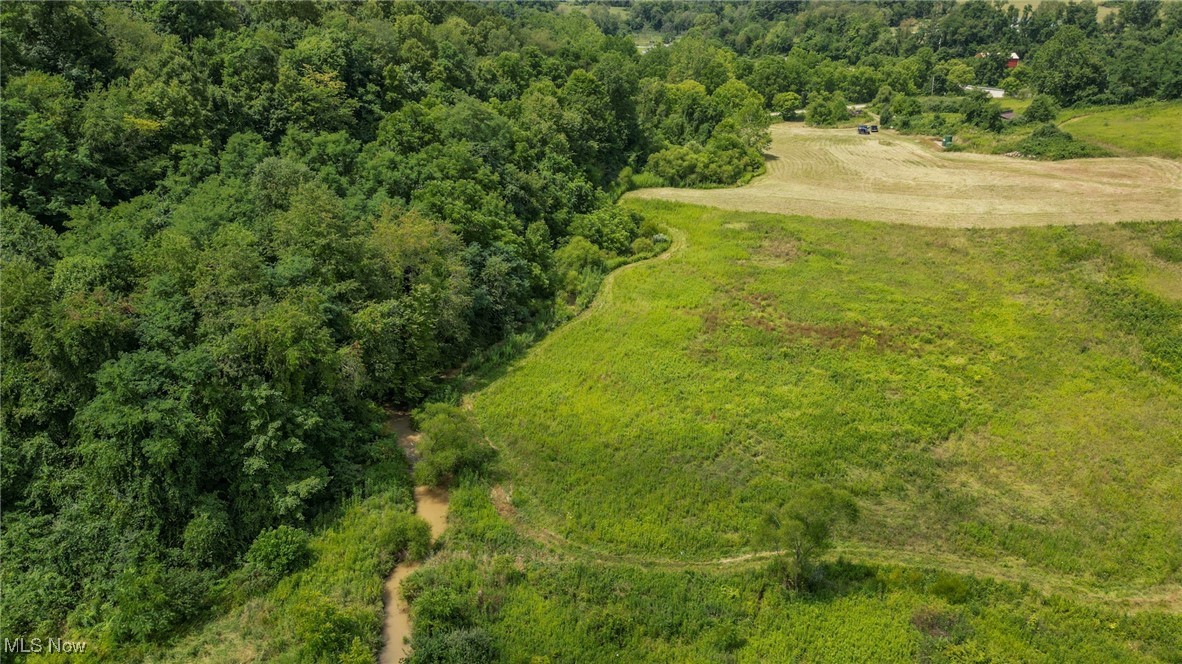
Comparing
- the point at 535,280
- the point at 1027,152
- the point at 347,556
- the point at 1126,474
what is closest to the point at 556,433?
the point at 347,556

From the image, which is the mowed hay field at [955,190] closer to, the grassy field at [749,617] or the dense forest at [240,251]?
the dense forest at [240,251]

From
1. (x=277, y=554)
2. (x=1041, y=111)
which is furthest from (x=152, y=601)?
(x=1041, y=111)

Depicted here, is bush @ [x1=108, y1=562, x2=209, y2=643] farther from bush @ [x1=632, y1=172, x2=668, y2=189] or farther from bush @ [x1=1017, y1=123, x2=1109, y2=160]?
bush @ [x1=1017, y1=123, x2=1109, y2=160]

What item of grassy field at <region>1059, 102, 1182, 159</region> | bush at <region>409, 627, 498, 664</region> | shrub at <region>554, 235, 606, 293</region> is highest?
grassy field at <region>1059, 102, 1182, 159</region>

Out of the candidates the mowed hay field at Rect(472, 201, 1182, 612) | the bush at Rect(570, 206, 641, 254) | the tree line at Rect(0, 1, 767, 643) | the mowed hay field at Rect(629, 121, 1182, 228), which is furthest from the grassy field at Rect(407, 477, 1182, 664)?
the mowed hay field at Rect(629, 121, 1182, 228)

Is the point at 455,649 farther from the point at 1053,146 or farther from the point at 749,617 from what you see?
the point at 1053,146
